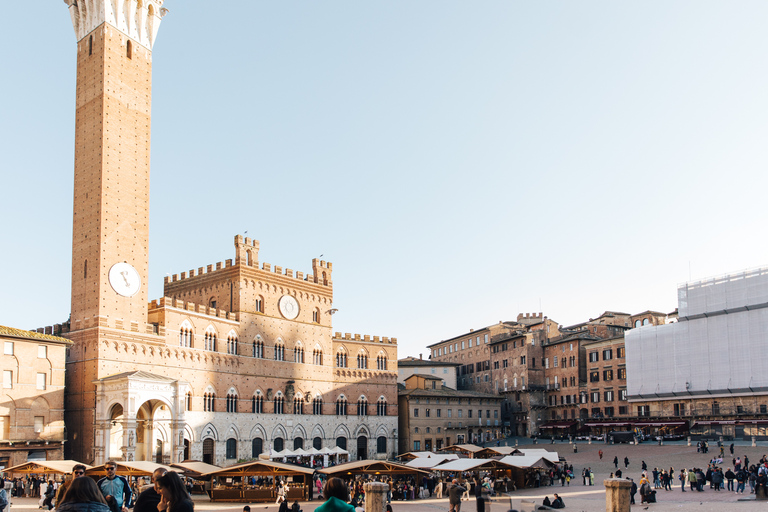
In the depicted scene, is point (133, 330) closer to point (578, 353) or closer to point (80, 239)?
point (80, 239)

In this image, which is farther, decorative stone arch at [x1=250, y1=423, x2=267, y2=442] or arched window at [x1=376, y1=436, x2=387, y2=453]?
arched window at [x1=376, y1=436, x2=387, y2=453]

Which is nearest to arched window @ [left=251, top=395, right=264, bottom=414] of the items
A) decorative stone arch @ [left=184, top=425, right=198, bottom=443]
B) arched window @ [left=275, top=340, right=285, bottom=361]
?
arched window @ [left=275, top=340, right=285, bottom=361]

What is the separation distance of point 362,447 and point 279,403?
9.90 m

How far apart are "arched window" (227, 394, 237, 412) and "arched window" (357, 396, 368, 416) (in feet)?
42.6

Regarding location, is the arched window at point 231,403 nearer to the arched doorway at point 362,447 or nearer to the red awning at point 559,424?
the arched doorway at point 362,447

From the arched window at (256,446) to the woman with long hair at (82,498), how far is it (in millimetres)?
49145

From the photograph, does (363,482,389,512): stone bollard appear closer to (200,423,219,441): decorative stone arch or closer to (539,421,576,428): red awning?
(200,423,219,441): decorative stone arch

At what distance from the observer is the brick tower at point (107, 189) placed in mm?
44594

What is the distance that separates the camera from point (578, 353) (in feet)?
238

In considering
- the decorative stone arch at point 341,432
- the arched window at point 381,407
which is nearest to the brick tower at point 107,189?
the decorative stone arch at point 341,432

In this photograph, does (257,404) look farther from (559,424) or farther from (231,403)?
(559,424)

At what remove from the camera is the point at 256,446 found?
54531 mm

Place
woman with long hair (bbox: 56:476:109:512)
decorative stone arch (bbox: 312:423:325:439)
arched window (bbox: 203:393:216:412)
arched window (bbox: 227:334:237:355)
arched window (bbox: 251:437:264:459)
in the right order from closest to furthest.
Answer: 1. woman with long hair (bbox: 56:476:109:512)
2. arched window (bbox: 203:393:216:412)
3. arched window (bbox: 227:334:237:355)
4. arched window (bbox: 251:437:264:459)
5. decorative stone arch (bbox: 312:423:325:439)

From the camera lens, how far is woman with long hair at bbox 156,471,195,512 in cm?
655
